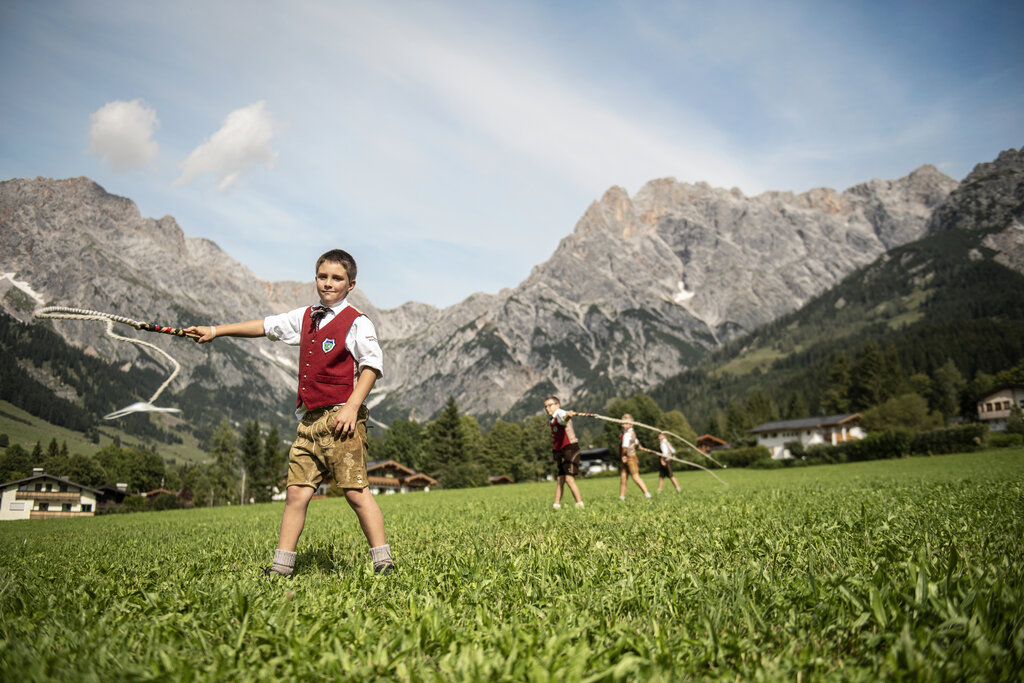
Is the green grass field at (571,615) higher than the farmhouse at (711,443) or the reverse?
higher

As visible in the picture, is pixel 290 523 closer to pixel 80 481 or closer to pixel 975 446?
pixel 80 481

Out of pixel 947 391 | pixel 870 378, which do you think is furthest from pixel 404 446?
pixel 947 391

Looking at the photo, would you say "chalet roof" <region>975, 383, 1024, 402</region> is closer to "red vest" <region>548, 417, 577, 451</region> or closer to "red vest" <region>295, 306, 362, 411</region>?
"red vest" <region>548, 417, 577, 451</region>

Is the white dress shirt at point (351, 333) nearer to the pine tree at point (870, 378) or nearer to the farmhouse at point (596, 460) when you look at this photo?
the farmhouse at point (596, 460)

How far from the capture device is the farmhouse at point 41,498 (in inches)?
778

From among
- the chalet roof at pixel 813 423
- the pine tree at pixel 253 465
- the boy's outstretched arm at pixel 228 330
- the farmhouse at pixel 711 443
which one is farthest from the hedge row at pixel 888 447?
the pine tree at pixel 253 465

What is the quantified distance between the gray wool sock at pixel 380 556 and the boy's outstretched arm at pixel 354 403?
1.07 metres

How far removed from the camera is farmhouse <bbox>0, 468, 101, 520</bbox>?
19750mm

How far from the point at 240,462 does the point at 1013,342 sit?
176m

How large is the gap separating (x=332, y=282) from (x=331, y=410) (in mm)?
1185

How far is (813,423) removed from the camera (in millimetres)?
114188

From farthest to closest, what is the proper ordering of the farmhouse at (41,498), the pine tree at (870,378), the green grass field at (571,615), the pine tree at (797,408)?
the pine tree at (797,408) → the pine tree at (870,378) → the farmhouse at (41,498) → the green grass field at (571,615)

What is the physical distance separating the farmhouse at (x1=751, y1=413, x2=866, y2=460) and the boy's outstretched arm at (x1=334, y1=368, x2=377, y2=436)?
119m

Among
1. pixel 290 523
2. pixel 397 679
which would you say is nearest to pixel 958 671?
pixel 397 679
